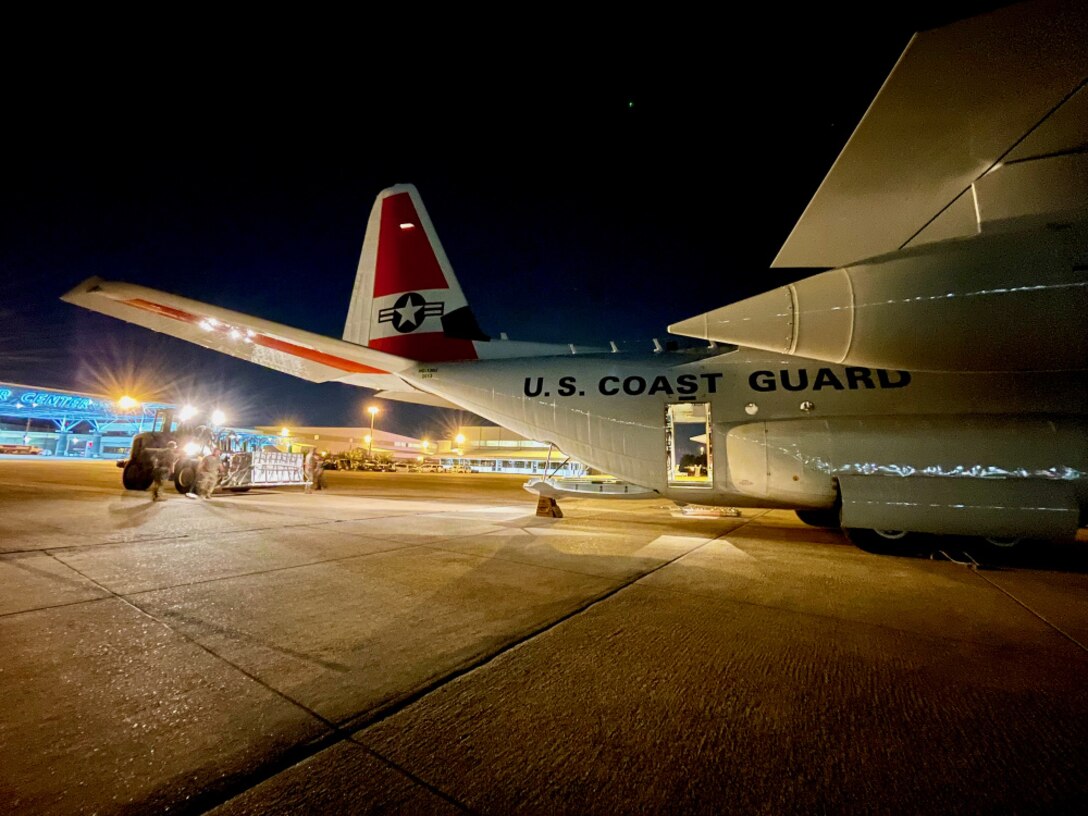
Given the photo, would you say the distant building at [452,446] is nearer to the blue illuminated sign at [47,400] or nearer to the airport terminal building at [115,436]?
the airport terminal building at [115,436]

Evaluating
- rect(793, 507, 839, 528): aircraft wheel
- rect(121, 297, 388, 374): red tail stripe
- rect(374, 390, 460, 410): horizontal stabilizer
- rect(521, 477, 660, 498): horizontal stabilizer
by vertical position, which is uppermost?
rect(121, 297, 388, 374): red tail stripe

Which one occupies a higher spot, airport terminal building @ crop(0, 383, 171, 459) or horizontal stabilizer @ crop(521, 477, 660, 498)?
airport terminal building @ crop(0, 383, 171, 459)

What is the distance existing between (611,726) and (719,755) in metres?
0.34

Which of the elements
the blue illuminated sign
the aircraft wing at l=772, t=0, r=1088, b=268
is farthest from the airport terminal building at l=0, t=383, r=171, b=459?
the aircraft wing at l=772, t=0, r=1088, b=268

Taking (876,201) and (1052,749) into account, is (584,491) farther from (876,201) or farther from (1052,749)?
(1052,749)

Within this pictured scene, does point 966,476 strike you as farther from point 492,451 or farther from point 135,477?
point 492,451

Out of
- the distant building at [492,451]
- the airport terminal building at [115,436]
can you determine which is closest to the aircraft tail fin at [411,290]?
the airport terminal building at [115,436]

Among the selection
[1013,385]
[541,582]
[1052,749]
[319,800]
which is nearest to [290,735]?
[319,800]

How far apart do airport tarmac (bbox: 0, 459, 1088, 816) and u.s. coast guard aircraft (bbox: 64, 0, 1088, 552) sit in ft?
4.20

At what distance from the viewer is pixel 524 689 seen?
66.0 inches

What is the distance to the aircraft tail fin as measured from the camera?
7246mm

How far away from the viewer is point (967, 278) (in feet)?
10.6

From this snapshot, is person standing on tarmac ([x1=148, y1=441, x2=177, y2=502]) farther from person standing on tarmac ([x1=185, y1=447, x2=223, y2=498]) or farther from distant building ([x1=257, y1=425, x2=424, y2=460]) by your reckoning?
distant building ([x1=257, y1=425, x2=424, y2=460])

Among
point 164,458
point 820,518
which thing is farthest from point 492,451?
point 820,518
